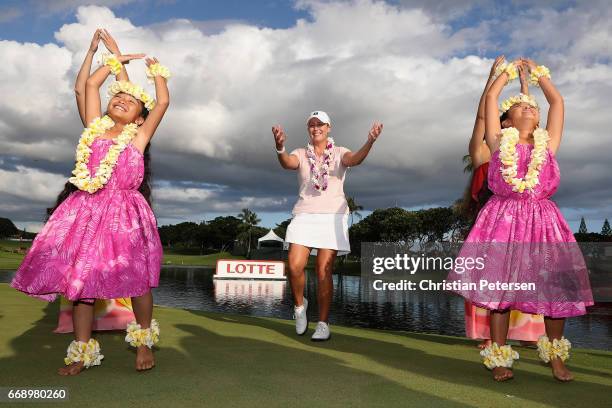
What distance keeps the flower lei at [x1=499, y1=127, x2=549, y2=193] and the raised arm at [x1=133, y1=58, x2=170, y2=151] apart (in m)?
2.52

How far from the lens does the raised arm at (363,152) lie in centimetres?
470

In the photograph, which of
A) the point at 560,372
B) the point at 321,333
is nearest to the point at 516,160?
the point at 560,372

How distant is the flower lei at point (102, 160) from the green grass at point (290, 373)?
49.2 inches

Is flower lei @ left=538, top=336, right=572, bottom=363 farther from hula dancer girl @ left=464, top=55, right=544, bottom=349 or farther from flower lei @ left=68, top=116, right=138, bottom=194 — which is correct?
flower lei @ left=68, top=116, right=138, bottom=194

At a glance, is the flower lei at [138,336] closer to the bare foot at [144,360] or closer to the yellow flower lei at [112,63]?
the bare foot at [144,360]

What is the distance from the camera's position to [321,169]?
525 cm

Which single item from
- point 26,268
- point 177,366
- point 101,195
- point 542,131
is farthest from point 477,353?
point 26,268

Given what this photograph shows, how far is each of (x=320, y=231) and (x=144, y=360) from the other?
88.7 inches

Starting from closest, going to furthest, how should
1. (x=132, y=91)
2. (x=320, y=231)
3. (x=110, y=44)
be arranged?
1. (x=132, y=91)
2. (x=110, y=44)
3. (x=320, y=231)

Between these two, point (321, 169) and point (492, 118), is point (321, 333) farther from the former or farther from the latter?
point (492, 118)

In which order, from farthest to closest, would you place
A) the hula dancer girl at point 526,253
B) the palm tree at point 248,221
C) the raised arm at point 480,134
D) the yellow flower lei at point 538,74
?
the palm tree at point 248,221 → the raised arm at point 480,134 → the yellow flower lei at point 538,74 → the hula dancer girl at point 526,253

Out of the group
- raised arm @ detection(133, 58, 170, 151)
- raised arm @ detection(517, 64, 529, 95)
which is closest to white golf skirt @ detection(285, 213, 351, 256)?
raised arm @ detection(133, 58, 170, 151)

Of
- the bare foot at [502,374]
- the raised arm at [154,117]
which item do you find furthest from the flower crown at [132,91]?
the bare foot at [502,374]

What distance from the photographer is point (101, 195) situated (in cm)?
370
